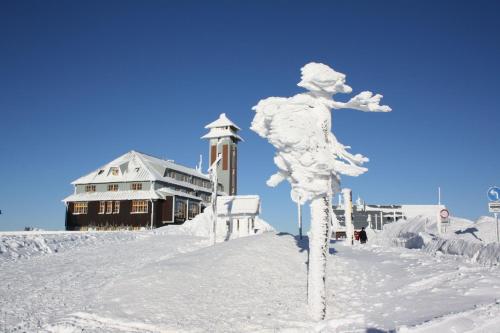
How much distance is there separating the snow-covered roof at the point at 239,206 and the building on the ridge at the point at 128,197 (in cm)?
1236

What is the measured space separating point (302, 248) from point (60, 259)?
33.5ft

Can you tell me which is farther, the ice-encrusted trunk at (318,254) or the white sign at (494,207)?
the white sign at (494,207)

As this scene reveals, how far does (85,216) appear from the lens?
40594 mm

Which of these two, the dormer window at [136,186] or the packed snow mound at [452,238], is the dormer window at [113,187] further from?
the packed snow mound at [452,238]

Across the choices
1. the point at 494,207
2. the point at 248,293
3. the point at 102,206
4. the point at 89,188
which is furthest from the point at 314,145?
the point at 89,188

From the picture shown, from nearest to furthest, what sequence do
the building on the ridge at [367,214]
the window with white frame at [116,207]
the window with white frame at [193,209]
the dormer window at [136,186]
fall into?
the window with white frame at [116,207], the dormer window at [136,186], the window with white frame at [193,209], the building on the ridge at [367,214]

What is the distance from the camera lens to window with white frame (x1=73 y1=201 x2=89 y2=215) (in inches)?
1602

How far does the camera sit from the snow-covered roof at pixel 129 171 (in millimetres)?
40062

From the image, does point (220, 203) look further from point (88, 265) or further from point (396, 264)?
point (396, 264)

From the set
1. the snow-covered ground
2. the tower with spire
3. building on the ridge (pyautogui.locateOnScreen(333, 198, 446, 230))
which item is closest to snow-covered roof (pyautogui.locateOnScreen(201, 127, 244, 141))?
the tower with spire

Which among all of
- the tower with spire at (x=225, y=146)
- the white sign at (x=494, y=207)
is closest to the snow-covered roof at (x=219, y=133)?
the tower with spire at (x=225, y=146)

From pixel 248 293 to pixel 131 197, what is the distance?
29.6 meters

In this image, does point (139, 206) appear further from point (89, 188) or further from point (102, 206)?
point (89, 188)

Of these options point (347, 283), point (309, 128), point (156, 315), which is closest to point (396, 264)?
point (347, 283)
